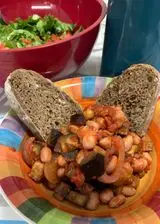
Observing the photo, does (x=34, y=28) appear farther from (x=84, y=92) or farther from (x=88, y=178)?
(x=88, y=178)

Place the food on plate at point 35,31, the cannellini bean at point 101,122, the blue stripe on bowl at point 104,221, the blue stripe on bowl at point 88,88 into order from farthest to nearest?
1. the food on plate at point 35,31
2. the blue stripe on bowl at point 88,88
3. the cannellini bean at point 101,122
4. the blue stripe on bowl at point 104,221

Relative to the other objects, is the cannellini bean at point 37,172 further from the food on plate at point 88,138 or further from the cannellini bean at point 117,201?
the cannellini bean at point 117,201

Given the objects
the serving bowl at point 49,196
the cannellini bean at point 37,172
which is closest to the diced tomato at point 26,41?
the serving bowl at point 49,196

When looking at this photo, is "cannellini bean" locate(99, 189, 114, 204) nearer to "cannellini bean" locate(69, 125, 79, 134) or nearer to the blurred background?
"cannellini bean" locate(69, 125, 79, 134)

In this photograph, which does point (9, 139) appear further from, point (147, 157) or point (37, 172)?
point (147, 157)

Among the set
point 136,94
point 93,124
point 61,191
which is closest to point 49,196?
point 61,191

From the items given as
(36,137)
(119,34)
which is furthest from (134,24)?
(36,137)
